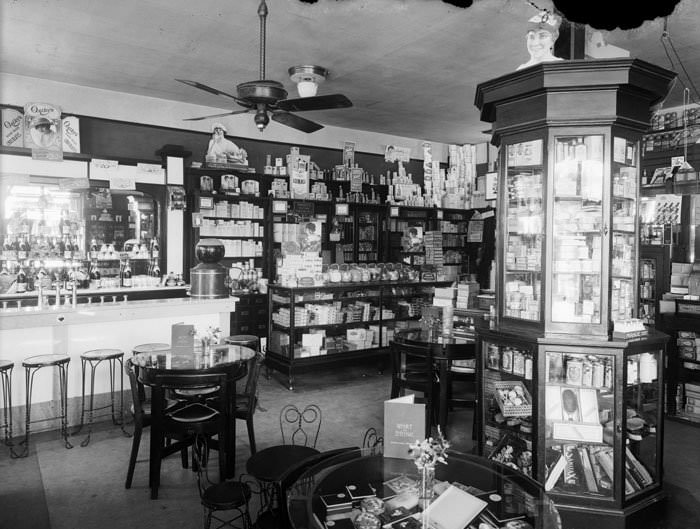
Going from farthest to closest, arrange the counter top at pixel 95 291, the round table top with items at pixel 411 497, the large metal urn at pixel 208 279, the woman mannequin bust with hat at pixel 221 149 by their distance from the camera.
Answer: the woman mannequin bust with hat at pixel 221 149, the counter top at pixel 95 291, the large metal urn at pixel 208 279, the round table top with items at pixel 411 497

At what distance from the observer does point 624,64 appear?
3248mm

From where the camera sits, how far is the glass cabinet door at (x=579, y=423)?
3428 millimetres

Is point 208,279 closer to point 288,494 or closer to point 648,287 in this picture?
point 288,494

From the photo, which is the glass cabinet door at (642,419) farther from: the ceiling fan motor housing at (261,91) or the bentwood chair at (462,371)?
the ceiling fan motor housing at (261,91)

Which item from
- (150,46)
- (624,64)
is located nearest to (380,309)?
(150,46)

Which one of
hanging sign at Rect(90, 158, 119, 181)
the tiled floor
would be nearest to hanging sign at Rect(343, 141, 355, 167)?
hanging sign at Rect(90, 158, 119, 181)

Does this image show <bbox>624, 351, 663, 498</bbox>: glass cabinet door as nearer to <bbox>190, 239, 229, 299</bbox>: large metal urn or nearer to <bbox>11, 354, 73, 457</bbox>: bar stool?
<bbox>190, 239, 229, 299</bbox>: large metal urn

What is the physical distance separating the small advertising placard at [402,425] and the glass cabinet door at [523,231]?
4.97 feet

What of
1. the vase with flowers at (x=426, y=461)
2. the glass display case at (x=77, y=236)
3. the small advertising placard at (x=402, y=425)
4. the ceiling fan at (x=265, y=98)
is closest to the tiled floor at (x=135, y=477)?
the small advertising placard at (x=402, y=425)

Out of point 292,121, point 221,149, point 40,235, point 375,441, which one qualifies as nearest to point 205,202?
point 221,149

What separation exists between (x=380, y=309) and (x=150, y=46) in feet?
14.6

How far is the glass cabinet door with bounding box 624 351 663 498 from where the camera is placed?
3.57 metres

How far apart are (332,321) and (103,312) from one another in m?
2.91

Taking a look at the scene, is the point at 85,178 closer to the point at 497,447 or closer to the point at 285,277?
the point at 285,277
